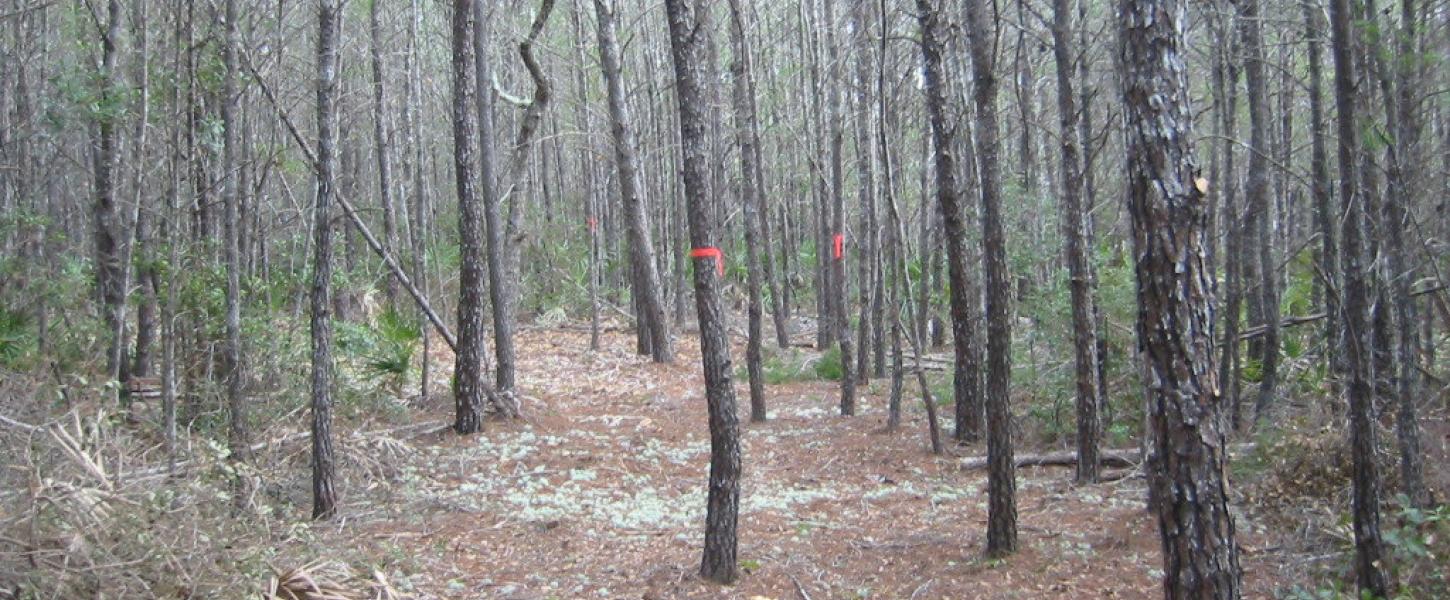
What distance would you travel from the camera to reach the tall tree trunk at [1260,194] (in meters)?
8.84

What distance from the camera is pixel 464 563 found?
748cm

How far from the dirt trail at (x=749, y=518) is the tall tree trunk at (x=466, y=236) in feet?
1.48

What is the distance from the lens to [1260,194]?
29.0 ft

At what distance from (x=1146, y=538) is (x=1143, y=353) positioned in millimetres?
3552

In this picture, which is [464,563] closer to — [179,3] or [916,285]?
[179,3]

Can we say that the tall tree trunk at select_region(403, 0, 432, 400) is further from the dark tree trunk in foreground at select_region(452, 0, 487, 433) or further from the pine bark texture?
the pine bark texture

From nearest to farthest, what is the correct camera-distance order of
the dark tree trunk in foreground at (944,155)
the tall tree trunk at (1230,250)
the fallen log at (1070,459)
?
the dark tree trunk in foreground at (944,155), the tall tree trunk at (1230,250), the fallen log at (1070,459)

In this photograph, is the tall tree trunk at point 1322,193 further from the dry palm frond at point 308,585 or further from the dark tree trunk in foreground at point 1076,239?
the dry palm frond at point 308,585

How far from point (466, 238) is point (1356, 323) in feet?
27.6

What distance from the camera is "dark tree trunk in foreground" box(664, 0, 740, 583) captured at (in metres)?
6.52

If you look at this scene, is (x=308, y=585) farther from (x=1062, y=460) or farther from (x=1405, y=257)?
(x=1405, y=257)

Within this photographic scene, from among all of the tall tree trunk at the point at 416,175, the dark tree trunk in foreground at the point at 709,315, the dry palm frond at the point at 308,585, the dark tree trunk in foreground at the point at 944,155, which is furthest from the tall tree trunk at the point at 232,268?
the dark tree trunk in foreground at the point at 944,155

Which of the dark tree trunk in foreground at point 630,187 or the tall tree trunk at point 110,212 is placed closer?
the tall tree trunk at point 110,212

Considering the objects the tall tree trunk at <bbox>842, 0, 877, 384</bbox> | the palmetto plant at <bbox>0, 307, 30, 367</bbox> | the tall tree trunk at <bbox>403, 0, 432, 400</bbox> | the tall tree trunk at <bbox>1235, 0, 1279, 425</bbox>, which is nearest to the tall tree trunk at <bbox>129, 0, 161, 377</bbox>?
the palmetto plant at <bbox>0, 307, 30, 367</bbox>
